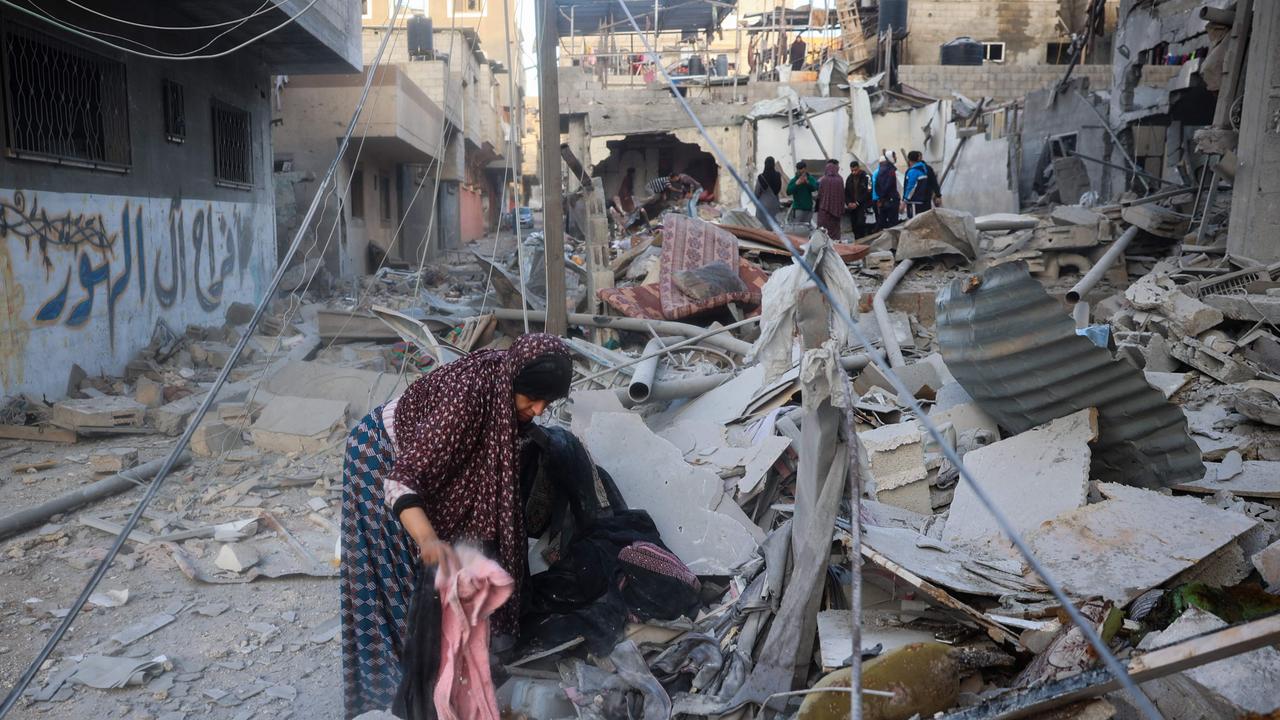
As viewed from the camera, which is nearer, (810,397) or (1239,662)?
(1239,662)

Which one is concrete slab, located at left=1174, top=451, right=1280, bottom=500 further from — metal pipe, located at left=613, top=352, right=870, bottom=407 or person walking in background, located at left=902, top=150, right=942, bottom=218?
person walking in background, located at left=902, top=150, right=942, bottom=218

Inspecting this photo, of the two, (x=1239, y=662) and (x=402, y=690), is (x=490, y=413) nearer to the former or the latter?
(x=402, y=690)

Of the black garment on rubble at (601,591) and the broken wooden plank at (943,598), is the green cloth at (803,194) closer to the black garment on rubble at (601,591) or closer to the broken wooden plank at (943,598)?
the black garment on rubble at (601,591)

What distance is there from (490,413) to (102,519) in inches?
139

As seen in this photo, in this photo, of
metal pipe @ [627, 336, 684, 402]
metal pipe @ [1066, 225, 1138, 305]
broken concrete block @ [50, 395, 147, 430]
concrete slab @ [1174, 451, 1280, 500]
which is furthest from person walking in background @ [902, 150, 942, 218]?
broken concrete block @ [50, 395, 147, 430]

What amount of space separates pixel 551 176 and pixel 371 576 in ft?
13.2

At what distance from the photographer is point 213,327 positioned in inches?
402

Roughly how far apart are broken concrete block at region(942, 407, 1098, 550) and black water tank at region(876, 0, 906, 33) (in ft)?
72.9

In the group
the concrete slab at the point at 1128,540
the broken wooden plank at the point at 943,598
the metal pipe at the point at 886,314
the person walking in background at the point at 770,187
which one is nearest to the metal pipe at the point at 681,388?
the metal pipe at the point at 886,314

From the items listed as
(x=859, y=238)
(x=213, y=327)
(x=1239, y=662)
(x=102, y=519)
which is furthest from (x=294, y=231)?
(x=1239, y=662)

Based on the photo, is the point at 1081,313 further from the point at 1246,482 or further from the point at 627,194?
the point at 627,194

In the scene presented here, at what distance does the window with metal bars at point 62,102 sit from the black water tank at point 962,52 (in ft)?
69.4

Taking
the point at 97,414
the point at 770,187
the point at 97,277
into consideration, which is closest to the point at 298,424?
the point at 97,414

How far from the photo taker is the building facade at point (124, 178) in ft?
23.3
